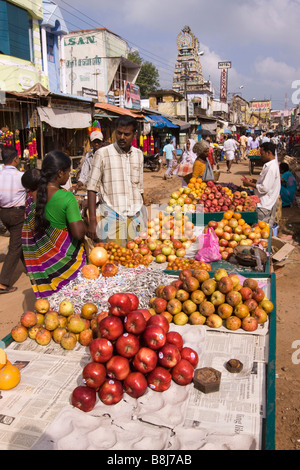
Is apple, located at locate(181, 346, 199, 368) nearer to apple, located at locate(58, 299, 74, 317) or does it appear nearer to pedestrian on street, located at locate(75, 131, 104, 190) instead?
apple, located at locate(58, 299, 74, 317)

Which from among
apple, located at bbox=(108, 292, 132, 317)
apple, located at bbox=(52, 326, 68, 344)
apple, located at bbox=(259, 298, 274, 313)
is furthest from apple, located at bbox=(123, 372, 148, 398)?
apple, located at bbox=(259, 298, 274, 313)

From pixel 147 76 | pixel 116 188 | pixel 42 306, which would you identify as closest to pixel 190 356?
pixel 42 306

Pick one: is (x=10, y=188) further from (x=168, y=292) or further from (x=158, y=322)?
(x=158, y=322)

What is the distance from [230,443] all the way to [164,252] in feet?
9.31

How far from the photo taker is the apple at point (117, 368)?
76.5 inches

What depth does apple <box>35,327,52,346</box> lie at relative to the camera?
2.49 metres

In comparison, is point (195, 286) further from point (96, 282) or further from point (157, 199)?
point (157, 199)

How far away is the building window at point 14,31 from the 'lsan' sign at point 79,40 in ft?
29.5

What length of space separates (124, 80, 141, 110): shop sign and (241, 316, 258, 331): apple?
19.7m

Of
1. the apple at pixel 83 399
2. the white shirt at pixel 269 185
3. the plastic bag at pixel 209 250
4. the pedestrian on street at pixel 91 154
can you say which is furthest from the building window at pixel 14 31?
the apple at pixel 83 399

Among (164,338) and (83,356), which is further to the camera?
(83,356)

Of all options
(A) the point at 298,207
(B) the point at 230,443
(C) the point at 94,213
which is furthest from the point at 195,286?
(A) the point at 298,207

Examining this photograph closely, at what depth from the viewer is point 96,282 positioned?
120 inches

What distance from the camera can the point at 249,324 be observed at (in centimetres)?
262
